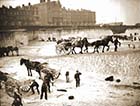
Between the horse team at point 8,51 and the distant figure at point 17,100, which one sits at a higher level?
the horse team at point 8,51

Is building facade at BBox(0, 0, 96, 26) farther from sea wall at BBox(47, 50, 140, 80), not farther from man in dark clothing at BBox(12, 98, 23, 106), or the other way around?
man in dark clothing at BBox(12, 98, 23, 106)

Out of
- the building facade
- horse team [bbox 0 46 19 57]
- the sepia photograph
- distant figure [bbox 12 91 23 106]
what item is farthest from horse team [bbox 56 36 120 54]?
distant figure [bbox 12 91 23 106]

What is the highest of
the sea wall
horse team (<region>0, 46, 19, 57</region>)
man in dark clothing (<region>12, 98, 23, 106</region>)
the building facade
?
the building facade

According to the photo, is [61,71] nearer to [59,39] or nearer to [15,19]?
[59,39]

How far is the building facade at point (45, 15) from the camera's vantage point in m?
2.23

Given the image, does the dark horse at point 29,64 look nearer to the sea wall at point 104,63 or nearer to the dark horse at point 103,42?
the sea wall at point 104,63

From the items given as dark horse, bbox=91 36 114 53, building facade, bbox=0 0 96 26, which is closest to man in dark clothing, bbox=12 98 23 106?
building facade, bbox=0 0 96 26

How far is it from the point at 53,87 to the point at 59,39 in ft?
1.43

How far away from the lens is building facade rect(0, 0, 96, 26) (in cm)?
223

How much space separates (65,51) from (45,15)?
38cm

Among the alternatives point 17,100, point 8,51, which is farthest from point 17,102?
point 8,51

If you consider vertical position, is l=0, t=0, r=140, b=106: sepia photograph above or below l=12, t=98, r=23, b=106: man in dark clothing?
above

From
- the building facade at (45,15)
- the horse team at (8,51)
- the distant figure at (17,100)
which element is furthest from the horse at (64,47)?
the distant figure at (17,100)

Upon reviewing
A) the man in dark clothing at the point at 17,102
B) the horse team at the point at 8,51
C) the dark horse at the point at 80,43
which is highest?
the dark horse at the point at 80,43
